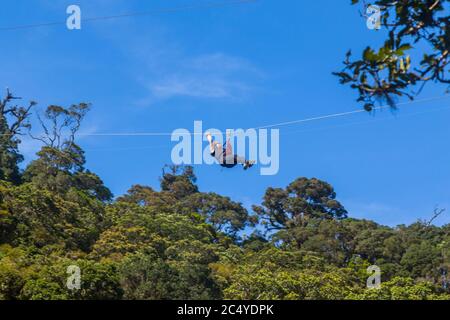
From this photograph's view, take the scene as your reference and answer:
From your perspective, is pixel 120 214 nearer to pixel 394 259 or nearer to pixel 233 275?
pixel 233 275

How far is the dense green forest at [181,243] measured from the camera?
87.7 ft

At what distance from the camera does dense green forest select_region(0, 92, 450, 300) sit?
26717 millimetres

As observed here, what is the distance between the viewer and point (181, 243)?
35062 mm

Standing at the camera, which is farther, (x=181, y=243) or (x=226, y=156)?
(x=181, y=243)

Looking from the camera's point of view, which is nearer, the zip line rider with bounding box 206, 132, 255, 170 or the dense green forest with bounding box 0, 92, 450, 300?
the zip line rider with bounding box 206, 132, 255, 170

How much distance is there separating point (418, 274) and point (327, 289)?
1230 cm

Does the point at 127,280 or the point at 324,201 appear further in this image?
the point at 324,201

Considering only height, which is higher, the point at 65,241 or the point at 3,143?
the point at 3,143

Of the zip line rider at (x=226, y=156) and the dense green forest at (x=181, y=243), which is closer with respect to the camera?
the zip line rider at (x=226, y=156)

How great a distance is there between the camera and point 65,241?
104 feet
